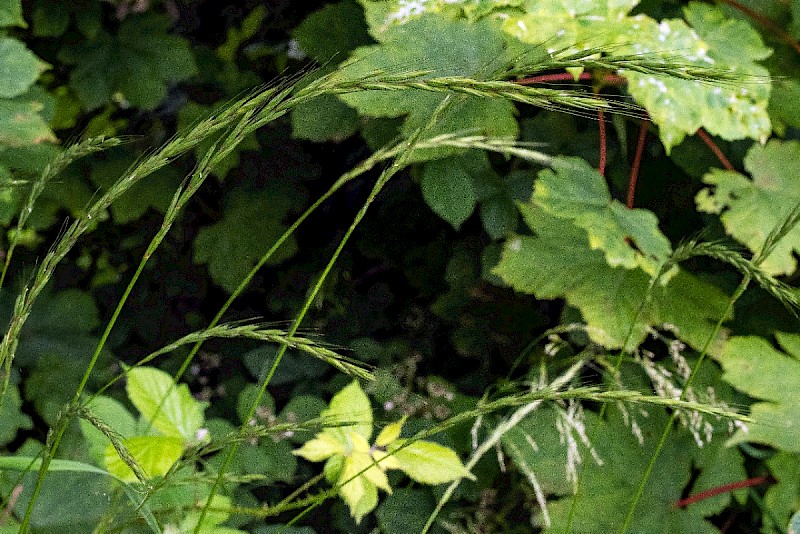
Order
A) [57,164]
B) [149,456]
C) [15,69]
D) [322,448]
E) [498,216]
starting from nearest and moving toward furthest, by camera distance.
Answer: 1. [57,164]
2. [149,456]
3. [322,448]
4. [15,69]
5. [498,216]

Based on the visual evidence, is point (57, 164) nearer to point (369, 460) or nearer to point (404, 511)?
point (369, 460)

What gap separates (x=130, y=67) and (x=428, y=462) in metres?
1.32

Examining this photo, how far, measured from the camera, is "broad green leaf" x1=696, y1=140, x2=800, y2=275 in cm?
137

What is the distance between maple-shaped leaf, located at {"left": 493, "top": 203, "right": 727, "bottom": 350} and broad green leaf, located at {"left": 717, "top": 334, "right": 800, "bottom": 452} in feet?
0.23

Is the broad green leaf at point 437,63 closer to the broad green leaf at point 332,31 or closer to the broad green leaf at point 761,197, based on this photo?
the broad green leaf at point 332,31

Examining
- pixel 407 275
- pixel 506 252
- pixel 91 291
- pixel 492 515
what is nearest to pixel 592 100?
pixel 506 252

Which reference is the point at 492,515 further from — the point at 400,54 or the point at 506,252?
the point at 400,54

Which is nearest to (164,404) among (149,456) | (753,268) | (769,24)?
(149,456)

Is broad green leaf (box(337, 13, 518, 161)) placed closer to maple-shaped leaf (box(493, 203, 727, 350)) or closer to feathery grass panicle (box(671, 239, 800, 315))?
maple-shaped leaf (box(493, 203, 727, 350))

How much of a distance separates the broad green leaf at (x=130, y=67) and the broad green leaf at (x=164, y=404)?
3.16 feet

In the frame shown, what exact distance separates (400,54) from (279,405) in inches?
41.2

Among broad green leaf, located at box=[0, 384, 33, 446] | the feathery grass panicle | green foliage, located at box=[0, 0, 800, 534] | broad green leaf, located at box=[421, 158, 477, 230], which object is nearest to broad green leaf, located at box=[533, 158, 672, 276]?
green foliage, located at box=[0, 0, 800, 534]

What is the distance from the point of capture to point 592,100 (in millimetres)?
624

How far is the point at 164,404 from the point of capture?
110 cm
